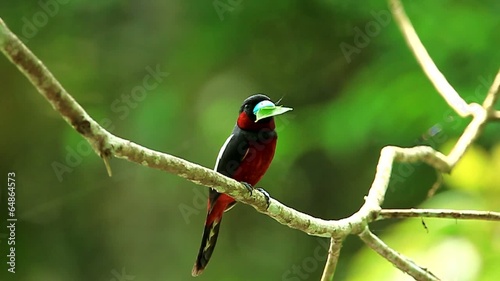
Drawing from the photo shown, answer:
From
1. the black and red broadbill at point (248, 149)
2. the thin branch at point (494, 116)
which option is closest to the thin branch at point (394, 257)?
the black and red broadbill at point (248, 149)

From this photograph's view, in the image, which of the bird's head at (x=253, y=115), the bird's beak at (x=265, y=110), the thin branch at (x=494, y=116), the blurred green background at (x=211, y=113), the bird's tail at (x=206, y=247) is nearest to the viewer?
the bird's beak at (x=265, y=110)

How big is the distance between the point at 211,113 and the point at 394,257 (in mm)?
1772

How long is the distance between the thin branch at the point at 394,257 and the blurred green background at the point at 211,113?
4.50ft

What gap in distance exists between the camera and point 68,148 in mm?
3205

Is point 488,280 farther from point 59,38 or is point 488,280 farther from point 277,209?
point 59,38

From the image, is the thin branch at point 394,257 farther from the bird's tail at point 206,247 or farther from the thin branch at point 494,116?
the thin branch at point 494,116

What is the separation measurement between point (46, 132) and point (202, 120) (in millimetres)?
825

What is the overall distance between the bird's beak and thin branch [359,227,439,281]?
0.36 m

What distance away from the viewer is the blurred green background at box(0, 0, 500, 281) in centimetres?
311

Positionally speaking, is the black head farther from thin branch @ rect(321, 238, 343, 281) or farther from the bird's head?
thin branch @ rect(321, 238, 343, 281)

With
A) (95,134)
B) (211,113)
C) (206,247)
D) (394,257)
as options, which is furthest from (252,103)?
(211,113)

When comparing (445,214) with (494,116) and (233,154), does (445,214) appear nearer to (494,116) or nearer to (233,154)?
(233,154)

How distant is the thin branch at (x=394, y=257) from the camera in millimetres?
1559

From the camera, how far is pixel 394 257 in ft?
5.12
